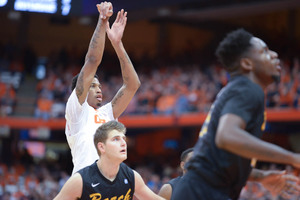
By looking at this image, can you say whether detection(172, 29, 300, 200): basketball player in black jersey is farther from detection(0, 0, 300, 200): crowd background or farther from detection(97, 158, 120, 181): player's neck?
detection(0, 0, 300, 200): crowd background

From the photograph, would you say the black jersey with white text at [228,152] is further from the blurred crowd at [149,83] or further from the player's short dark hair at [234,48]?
the blurred crowd at [149,83]

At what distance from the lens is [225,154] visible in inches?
137

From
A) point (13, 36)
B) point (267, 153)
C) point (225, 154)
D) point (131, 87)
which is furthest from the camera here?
point (13, 36)

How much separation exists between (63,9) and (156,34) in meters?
19.2

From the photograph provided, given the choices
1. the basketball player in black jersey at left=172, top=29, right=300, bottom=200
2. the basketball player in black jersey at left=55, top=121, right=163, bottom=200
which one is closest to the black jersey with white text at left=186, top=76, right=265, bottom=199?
the basketball player in black jersey at left=172, top=29, right=300, bottom=200

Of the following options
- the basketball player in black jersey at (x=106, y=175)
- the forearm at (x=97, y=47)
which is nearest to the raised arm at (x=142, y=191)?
the basketball player in black jersey at (x=106, y=175)

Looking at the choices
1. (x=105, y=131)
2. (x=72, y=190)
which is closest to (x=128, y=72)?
(x=105, y=131)

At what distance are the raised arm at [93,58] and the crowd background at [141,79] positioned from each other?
23.2 feet

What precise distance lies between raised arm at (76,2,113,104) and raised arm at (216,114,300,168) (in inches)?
90.7

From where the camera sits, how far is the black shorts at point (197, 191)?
3539 mm

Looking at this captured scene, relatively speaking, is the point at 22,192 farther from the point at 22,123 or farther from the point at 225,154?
the point at 225,154

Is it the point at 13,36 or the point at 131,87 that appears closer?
the point at 131,87

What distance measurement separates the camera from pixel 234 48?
3594 millimetres

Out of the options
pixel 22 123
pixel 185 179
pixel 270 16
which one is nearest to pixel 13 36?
pixel 22 123
